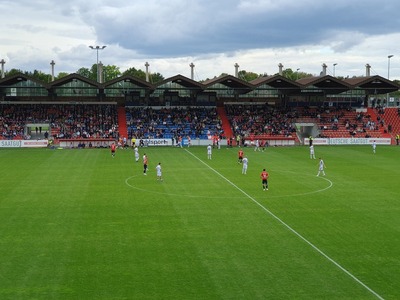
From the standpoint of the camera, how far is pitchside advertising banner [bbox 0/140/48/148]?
6159 centimetres

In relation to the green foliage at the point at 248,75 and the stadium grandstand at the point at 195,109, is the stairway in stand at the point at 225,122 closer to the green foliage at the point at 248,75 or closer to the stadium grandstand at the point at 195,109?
the stadium grandstand at the point at 195,109

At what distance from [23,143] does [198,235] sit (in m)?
46.2

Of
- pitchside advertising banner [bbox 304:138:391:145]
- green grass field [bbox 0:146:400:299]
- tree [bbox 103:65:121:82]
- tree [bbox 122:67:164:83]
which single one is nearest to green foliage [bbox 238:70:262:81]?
tree [bbox 122:67:164:83]

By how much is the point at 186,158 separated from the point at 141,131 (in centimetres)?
1925

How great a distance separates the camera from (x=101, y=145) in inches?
2516

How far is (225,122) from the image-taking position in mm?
73000

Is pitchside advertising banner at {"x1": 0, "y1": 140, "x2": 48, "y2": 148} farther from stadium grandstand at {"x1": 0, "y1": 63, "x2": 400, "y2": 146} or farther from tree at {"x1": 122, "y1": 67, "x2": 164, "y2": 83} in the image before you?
tree at {"x1": 122, "y1": 67, "x2": 164, "y2": 83}

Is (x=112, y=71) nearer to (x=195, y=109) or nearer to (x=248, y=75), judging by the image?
(x=248, y=75)

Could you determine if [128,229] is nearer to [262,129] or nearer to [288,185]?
[288,185]

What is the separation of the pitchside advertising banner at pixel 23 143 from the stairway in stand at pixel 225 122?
77.4 ft

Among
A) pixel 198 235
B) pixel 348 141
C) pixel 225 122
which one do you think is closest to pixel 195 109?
pixel 225 122

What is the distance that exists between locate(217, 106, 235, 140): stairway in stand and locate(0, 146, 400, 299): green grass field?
29.9 metres

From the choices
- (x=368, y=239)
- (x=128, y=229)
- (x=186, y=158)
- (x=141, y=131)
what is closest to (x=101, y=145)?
(x=141, y=131)

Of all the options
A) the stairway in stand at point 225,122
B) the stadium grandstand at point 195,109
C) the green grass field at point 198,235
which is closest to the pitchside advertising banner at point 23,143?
the stadium grandstand at point 195,109
